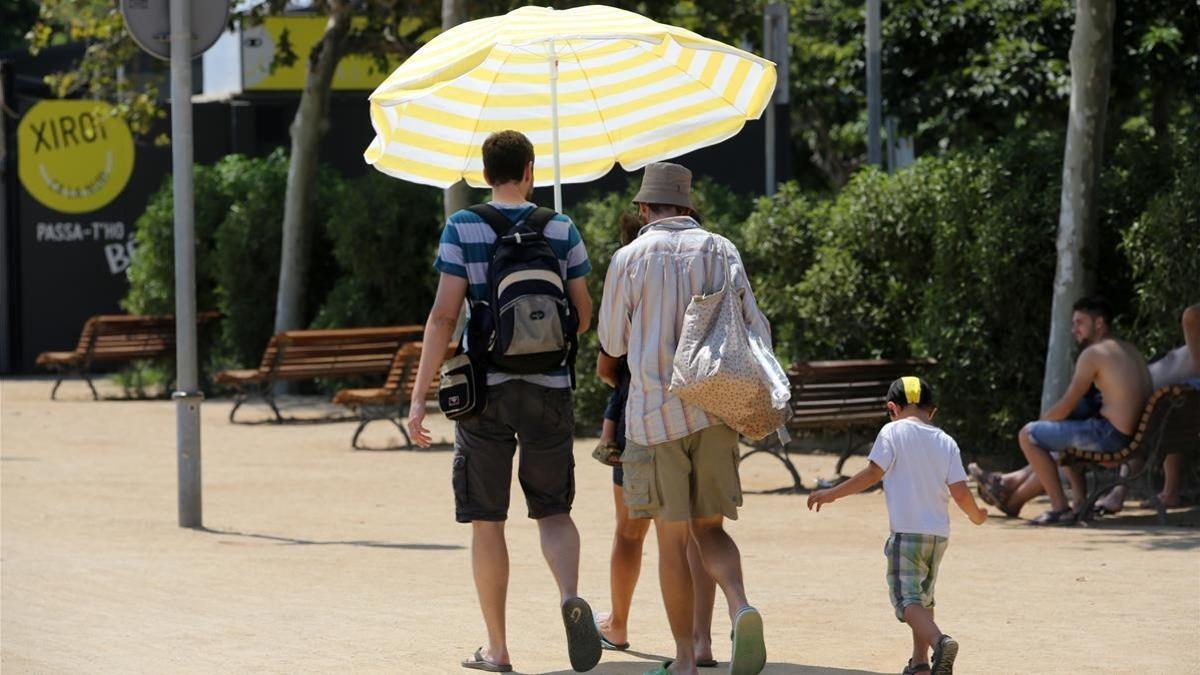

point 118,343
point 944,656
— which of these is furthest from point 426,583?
point 118,343

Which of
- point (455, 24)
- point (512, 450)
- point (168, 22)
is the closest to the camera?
point (512, 450)

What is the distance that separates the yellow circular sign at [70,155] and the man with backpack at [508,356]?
19.7 metres

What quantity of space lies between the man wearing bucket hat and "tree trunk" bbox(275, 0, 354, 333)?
50.8 feet

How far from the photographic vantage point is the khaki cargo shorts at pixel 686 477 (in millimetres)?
6043

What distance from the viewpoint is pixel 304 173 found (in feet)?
69.9

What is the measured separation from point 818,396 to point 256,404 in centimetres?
949

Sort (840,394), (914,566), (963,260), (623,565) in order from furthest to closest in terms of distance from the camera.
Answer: (963,260) < (840,394) < (623,565) < (914,566)

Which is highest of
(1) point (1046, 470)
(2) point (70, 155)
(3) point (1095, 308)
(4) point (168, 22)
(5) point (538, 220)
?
(4) point (168, 22)

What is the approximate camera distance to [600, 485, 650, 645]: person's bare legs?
6775mm

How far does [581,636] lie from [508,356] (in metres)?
0.95

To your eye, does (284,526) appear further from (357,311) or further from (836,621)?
(357,311)

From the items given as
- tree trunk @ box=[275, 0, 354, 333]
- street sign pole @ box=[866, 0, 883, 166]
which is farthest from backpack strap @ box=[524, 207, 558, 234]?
street sign pole @ box=[866, 0, 883, 166]

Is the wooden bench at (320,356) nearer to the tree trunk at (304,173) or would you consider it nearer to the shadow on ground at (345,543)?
the tree trunk at (304,173)

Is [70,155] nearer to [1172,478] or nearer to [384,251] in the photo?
[384,251]
